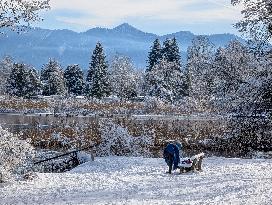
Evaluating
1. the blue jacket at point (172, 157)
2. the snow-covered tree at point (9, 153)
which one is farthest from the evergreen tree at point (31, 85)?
the snow-covered tree at point (9, 153)

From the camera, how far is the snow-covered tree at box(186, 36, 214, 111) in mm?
21422

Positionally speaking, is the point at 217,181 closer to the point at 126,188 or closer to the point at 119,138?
the point at 126,188

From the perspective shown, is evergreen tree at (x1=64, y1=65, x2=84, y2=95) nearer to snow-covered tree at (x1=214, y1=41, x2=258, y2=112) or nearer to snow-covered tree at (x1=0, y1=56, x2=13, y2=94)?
snow-covered tree at (x1=0, y1=56, x2=13, y2=94)

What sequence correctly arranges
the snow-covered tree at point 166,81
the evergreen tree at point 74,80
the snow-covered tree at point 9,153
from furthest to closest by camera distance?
the evergreen tree at point 74,80, the snow-covered tree at point 166,81, the snow-covered tree at point 9,153

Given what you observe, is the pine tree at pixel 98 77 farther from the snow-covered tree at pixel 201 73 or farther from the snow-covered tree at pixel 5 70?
the snow-covered tree at pixel 5 70

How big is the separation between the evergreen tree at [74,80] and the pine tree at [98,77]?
523 cm

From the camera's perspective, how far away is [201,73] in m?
22.8

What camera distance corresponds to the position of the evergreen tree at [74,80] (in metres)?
83.1

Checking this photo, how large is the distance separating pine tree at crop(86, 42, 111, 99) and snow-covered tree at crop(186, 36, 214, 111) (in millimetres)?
12290

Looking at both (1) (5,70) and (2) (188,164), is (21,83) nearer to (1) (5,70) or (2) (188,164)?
(1) (5,70)

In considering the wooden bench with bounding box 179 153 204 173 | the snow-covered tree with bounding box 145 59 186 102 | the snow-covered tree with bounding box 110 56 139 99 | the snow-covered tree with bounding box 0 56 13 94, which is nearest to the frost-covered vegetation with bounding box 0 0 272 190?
the wooden bench with bounding box 179 153 204 173

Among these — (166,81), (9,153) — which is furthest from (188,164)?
(166,81)

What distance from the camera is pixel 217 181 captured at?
52.9 feet

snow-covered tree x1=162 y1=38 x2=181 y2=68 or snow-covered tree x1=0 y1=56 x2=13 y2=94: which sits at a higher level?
snow-covered tree x1=162 y1=38 x2=181 y2=68
